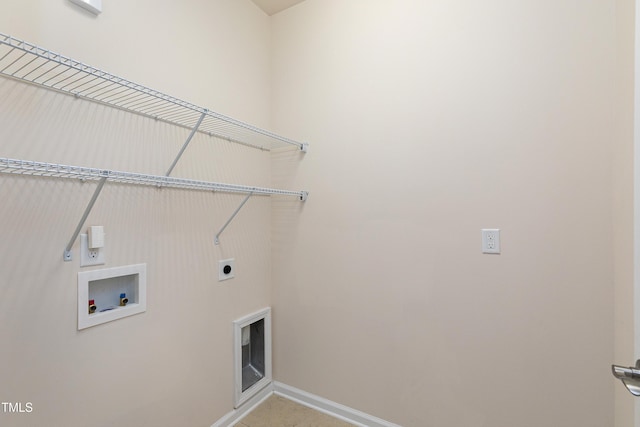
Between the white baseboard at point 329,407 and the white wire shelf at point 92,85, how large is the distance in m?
1.70

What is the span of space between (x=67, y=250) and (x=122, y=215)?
0.76ft

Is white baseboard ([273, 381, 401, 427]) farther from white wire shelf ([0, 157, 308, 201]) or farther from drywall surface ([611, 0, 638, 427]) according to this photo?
white wire shelf ([0, 157, 308, 201])

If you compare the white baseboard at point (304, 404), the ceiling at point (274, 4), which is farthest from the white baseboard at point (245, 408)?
the ceiling at point (274, 4)

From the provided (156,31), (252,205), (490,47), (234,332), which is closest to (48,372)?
(234,332)

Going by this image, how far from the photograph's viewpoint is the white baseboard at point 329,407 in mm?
1728

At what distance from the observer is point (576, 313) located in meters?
1.25

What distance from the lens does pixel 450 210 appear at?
151 cm

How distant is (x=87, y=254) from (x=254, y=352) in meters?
1.32

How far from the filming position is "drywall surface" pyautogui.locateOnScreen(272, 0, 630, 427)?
124cm

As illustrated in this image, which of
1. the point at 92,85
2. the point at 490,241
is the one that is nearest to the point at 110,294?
the point at 92,85

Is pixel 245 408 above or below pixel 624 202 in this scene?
below

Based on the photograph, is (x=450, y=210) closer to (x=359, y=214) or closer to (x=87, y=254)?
(x=359, y=214)

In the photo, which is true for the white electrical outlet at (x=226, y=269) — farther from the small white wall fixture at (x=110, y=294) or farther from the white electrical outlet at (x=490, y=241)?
the white electrical outlet at (x=490, y=241)

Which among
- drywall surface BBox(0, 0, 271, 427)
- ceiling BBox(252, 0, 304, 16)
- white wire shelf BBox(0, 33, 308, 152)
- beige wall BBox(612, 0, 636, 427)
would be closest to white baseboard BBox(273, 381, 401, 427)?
drywall surface BBox(0, 0, 271, 427)
